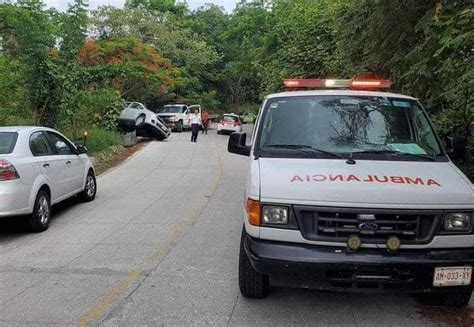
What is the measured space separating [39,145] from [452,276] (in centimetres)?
673

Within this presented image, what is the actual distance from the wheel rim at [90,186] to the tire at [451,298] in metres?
7.27

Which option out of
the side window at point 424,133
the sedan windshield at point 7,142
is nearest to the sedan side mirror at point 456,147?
the side window at point 424,133

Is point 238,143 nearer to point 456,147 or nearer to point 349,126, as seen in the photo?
point 349,126

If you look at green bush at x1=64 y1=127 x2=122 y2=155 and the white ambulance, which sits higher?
the white ambulance

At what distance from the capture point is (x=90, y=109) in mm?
22172

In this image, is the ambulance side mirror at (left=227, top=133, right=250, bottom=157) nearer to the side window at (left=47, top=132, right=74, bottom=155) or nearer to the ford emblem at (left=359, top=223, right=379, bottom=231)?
the ford emblem at (left=359, top=223, right=379, bottom=231)

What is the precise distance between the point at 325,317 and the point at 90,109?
19.0 m

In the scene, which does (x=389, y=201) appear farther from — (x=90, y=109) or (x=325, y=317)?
(x=90, y=109)

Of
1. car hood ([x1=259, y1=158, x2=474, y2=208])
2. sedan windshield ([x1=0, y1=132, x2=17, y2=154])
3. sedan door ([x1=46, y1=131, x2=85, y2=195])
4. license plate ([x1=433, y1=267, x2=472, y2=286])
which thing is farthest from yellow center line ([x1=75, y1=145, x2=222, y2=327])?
license plate ([x1=433, y1=267, x2=472, y2=286])

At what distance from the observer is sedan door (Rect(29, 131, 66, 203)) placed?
840 centimetres

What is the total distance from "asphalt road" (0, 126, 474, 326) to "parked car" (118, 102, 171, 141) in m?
14.5

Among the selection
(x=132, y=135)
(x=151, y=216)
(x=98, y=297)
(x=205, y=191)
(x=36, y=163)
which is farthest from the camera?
(x=132, y=135)

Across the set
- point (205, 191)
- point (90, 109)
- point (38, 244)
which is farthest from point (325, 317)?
point (90, 109)

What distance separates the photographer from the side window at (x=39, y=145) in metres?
8.44
